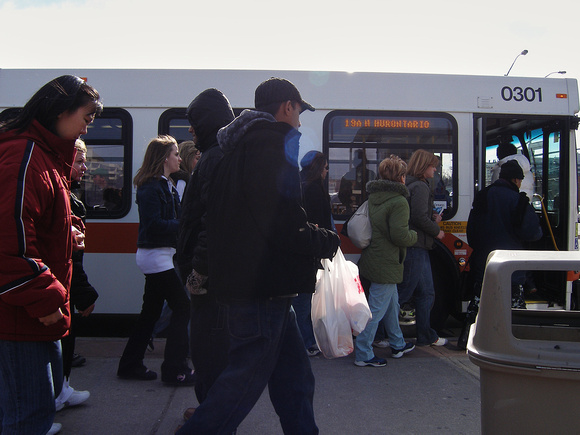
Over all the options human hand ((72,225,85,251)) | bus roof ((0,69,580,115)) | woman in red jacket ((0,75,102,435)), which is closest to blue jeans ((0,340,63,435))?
woman in red jacket ((0,75,102,435))

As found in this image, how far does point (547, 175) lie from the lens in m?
6.20

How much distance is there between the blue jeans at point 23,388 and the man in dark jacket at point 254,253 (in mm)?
606

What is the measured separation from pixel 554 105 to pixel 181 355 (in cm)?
468

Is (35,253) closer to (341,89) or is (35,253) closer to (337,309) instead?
(337,309)

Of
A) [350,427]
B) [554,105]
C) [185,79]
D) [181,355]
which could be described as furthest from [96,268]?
[554,105]

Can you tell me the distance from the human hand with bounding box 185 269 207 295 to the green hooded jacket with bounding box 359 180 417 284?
7.29 ft

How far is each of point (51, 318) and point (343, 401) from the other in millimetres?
2482

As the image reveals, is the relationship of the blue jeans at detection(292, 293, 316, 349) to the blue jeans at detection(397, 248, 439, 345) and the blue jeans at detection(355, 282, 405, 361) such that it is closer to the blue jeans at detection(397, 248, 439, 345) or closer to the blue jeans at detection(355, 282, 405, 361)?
the blue jeans at detection(355, 282, 405, 361)

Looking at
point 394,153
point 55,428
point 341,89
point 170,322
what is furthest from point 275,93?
point 394,153

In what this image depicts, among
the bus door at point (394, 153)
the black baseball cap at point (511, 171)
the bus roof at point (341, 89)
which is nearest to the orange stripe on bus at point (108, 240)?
the bus roof at point (341, 89)

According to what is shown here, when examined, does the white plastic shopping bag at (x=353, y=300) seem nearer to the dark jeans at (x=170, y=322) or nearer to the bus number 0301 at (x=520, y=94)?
the dark jeans at (x=170, y=322)

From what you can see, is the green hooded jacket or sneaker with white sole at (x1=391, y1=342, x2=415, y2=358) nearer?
the green hooded jacket

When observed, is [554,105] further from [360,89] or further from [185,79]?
[185,79]

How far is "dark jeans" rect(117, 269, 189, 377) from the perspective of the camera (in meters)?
4.00
